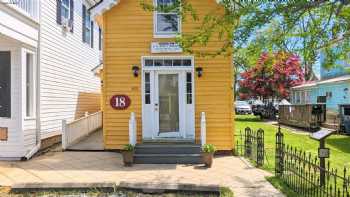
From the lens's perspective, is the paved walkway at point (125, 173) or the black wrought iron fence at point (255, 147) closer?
the paved walkway at point (125, 173)

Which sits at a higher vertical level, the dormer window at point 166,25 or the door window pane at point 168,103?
the dormer window at point 166,25

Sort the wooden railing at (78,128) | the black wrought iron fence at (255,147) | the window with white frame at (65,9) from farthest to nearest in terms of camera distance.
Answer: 1. the window with white frame at (65,9)
2. the wooden railing at (78,128)
3. the black wrought iron fence at (255,147)

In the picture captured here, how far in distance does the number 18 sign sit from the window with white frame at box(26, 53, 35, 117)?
237 centimetres

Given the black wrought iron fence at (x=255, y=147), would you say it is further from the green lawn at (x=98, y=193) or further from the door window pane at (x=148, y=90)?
the green lawn at (x=98, y=193)

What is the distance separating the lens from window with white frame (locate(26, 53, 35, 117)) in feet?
41.7

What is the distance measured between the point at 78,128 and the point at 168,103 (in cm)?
410

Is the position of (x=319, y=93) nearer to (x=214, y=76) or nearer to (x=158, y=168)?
(x=214, y=76)

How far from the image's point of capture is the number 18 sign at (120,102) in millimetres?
13656

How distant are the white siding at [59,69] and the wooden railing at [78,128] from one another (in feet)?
2.23

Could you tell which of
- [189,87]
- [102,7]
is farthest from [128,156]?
[102,7]

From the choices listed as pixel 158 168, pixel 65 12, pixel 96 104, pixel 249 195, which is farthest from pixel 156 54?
pixel 96 104

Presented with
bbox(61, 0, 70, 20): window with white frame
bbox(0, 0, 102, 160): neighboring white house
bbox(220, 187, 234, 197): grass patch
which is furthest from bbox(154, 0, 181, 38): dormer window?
bbox(220, 187, 234, 197): grass patch

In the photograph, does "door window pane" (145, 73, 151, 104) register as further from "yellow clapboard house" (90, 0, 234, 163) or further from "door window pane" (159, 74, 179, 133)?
"door window pane" (159, 74, 179, 133)

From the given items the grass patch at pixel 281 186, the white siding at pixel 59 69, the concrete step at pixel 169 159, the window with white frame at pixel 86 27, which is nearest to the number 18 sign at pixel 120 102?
the concrete step at pixel 169 159
